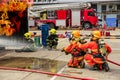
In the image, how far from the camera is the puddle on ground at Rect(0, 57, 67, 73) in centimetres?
1223

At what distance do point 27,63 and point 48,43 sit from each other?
15.4ft

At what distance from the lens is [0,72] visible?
36.9ft

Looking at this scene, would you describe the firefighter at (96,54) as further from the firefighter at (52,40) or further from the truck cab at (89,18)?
the truck cab at (89,18)

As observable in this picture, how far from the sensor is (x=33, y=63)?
13195mm

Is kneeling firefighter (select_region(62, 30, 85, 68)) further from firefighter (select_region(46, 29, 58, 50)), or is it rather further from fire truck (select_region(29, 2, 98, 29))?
fire truck (select_region(29, 2, 98, 29))

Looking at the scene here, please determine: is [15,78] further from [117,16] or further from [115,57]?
[117,16]

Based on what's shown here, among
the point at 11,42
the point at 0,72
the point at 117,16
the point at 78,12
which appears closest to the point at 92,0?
the point at 117,16

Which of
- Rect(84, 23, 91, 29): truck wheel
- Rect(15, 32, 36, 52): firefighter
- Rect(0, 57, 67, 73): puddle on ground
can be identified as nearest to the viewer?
Rect(0, 57, 67, 73): puddle on ground

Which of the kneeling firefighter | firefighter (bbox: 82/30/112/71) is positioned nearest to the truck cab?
the kneeling firefighter

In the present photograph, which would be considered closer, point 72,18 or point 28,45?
point 28,45

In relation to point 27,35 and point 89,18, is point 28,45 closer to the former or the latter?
point 27,35

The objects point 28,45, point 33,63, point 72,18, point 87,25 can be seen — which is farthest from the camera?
point 72,18

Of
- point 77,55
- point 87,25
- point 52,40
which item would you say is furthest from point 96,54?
point 87,25

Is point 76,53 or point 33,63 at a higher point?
point 76,53
